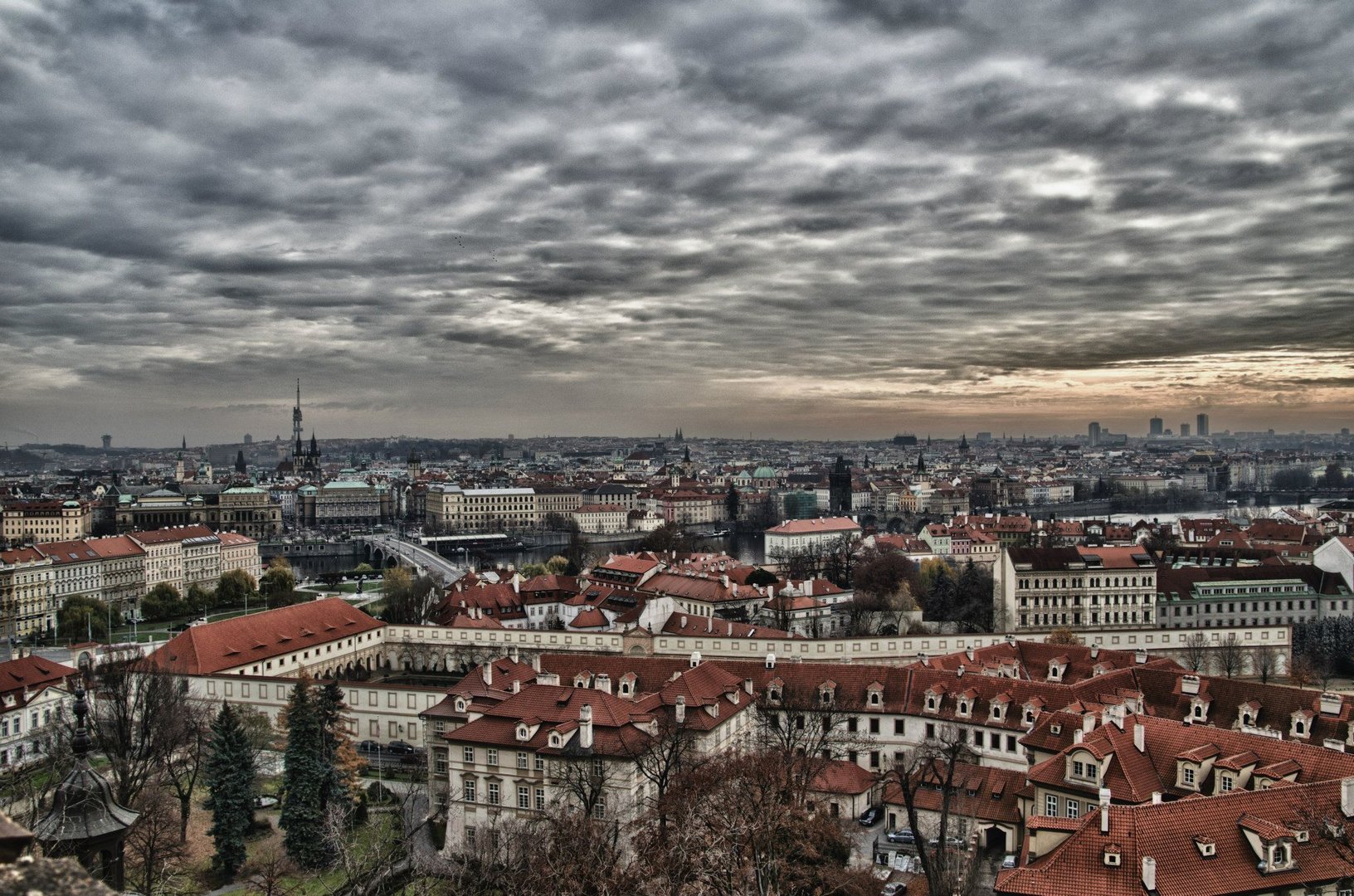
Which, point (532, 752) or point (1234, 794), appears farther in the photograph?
point (532, 752)

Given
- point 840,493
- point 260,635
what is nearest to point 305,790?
point 260,635

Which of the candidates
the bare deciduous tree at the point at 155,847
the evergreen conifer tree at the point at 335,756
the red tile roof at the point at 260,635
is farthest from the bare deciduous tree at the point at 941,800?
the red tile roof at the point at 260,635

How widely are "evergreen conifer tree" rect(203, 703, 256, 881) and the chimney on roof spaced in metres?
8.42

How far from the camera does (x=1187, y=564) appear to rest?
66.5 m

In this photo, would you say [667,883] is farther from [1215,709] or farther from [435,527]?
[435,527]

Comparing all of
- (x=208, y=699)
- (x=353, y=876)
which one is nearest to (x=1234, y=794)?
(x=353, y=876)

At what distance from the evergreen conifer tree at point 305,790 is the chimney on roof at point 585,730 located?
6410 millimetres

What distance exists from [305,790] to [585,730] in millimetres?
7130

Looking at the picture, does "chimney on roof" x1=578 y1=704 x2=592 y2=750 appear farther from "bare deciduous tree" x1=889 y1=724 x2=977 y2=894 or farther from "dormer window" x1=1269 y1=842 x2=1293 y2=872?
"dormer window" x1=1269 y1=842 x2=1293 y2=872

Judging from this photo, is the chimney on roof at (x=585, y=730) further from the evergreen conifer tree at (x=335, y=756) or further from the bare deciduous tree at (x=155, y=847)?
the bare deciduous tree at (x=155, y=847)

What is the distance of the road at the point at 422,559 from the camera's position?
286 ft

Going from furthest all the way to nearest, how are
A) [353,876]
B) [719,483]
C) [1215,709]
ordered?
[719,483] → [1215,709] → [353,876]

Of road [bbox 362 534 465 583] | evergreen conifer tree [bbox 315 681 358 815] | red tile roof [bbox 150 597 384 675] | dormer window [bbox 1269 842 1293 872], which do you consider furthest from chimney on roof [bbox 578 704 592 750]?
road [bbox 362 534 465 583]

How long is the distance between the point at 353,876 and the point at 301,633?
31887mm
